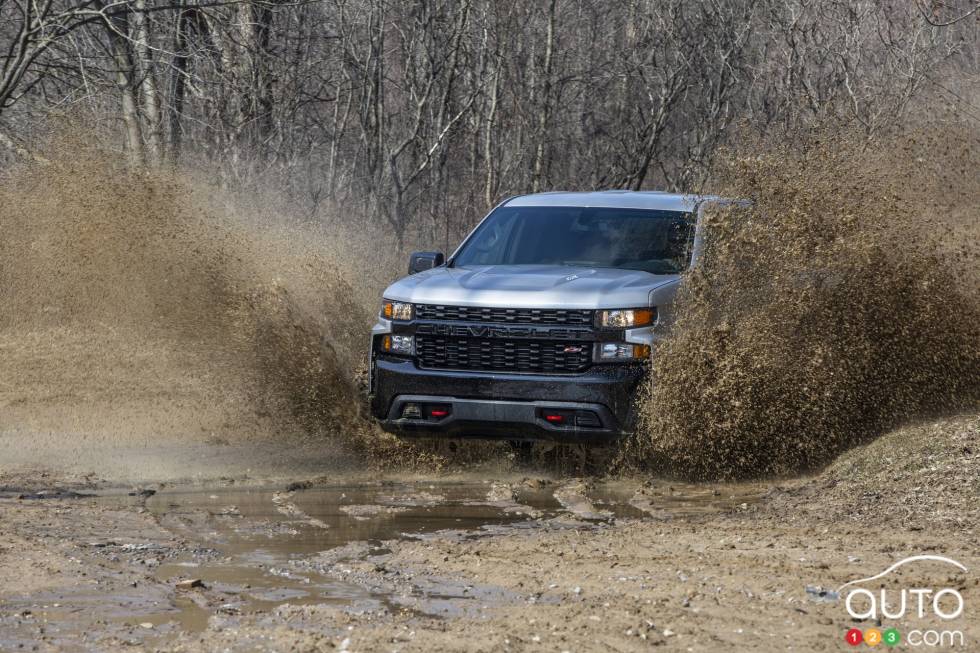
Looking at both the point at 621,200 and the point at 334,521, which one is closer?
the point at 334,521

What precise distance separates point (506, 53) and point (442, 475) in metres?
14.2

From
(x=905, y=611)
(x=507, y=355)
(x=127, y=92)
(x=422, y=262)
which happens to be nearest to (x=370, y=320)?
(x=422, y=262)

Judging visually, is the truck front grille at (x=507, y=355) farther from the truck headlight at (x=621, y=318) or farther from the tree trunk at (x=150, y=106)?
the tree trunk at (x=150, y=106)

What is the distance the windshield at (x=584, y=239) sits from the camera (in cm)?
859

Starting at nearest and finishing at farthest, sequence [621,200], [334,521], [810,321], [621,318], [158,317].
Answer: [334,521]
[621,318]
[810,321]
[621,200]
[158,317]

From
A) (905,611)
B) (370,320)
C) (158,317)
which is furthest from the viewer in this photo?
(158,317)

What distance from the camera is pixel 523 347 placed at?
7723 millimetres

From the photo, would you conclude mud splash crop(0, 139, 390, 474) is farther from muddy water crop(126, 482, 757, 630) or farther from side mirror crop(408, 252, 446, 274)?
muddy water crop(126, 482, 757, 630)

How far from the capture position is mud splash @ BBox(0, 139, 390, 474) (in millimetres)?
9453

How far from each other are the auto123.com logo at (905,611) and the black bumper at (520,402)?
96.8 inches

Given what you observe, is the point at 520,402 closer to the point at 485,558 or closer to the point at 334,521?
the point at 334,521

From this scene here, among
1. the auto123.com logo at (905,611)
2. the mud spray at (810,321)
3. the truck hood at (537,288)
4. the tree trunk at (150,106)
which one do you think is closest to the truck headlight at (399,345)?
the truck hood at (537,288)

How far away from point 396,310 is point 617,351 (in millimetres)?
1463

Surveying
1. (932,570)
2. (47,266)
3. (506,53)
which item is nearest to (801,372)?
(932,570)
